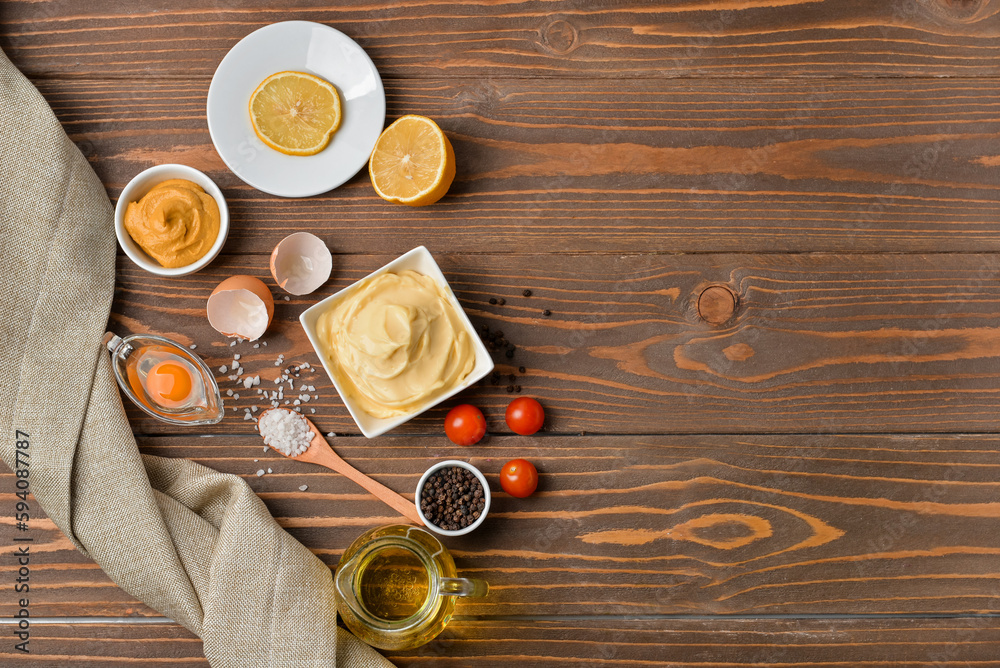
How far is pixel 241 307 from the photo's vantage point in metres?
1.43

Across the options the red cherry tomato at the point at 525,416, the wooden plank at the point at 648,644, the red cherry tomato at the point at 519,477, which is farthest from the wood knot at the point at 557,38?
the wooden plank at the point at 648,644

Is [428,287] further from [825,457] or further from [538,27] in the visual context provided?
[825,457]


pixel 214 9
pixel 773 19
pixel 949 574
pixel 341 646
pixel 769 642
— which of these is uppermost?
pixel 773 19

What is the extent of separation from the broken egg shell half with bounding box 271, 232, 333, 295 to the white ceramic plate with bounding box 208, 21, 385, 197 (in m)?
0.11

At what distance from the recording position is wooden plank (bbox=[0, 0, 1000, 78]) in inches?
58.5

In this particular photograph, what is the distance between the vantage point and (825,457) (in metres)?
1.44

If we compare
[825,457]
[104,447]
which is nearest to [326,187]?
[104,447]

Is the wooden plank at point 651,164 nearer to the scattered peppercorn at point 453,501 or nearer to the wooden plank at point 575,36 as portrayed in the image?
the wooden plank at point 575,36

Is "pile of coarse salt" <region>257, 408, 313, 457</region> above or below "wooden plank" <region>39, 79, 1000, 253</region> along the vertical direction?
below

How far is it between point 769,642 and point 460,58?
1.45 m

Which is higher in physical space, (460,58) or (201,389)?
(460,58)

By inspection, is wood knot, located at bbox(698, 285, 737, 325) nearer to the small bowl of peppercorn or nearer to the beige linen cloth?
the small bowl of peppercorn

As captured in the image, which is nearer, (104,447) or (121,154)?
(104,447)

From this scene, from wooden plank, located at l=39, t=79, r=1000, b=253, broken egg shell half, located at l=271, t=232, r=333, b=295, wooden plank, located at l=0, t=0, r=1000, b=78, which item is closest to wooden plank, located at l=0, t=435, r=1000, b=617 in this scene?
broken egg shell half, located at l=271, t=232, r=333, b=295
